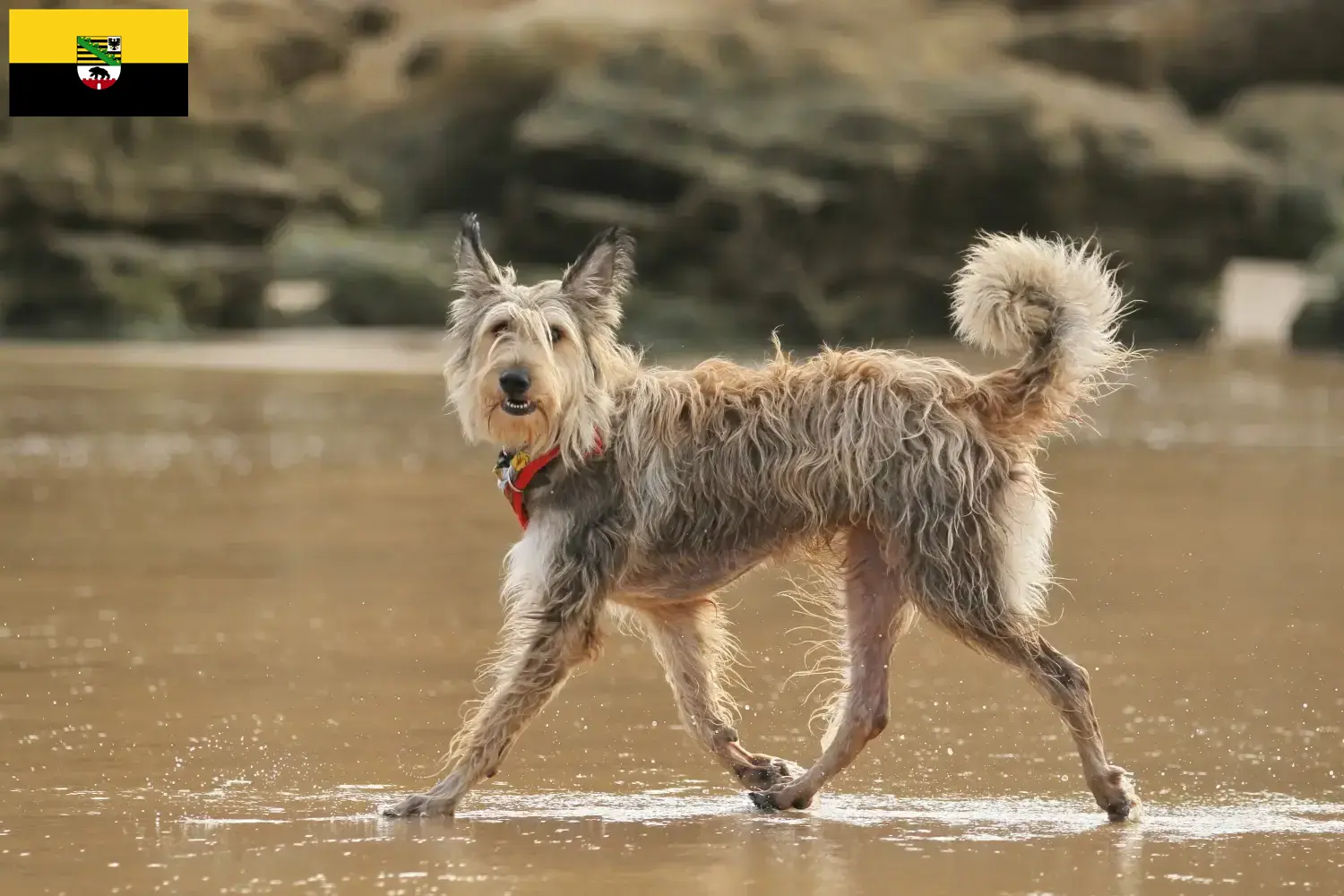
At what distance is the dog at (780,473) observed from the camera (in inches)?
236

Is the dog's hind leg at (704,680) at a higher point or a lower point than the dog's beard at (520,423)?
lower

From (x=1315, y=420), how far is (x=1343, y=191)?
1251 cm

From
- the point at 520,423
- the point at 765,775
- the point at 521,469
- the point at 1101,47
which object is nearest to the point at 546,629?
the point at 521,469

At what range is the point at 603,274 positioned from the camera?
6.14 m

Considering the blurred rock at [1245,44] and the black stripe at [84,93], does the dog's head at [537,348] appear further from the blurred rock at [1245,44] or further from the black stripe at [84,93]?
the blurred rock at [1245,44]

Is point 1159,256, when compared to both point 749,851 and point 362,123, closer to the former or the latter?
point 362,123

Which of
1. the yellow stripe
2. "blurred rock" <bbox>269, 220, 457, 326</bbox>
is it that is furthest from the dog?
the yellow stripe

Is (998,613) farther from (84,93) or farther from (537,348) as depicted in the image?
(84,93)

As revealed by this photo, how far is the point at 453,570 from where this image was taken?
9.88m

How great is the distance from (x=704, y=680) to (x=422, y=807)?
1.07m

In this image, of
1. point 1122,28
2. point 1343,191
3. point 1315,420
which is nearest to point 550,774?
point 1315,420

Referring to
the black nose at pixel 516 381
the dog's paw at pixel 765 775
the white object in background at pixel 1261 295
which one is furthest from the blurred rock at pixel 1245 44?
the black nose at pixel 516 381

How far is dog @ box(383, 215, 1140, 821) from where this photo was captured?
5988mm

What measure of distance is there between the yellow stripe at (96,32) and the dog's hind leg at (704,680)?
2063 cm
